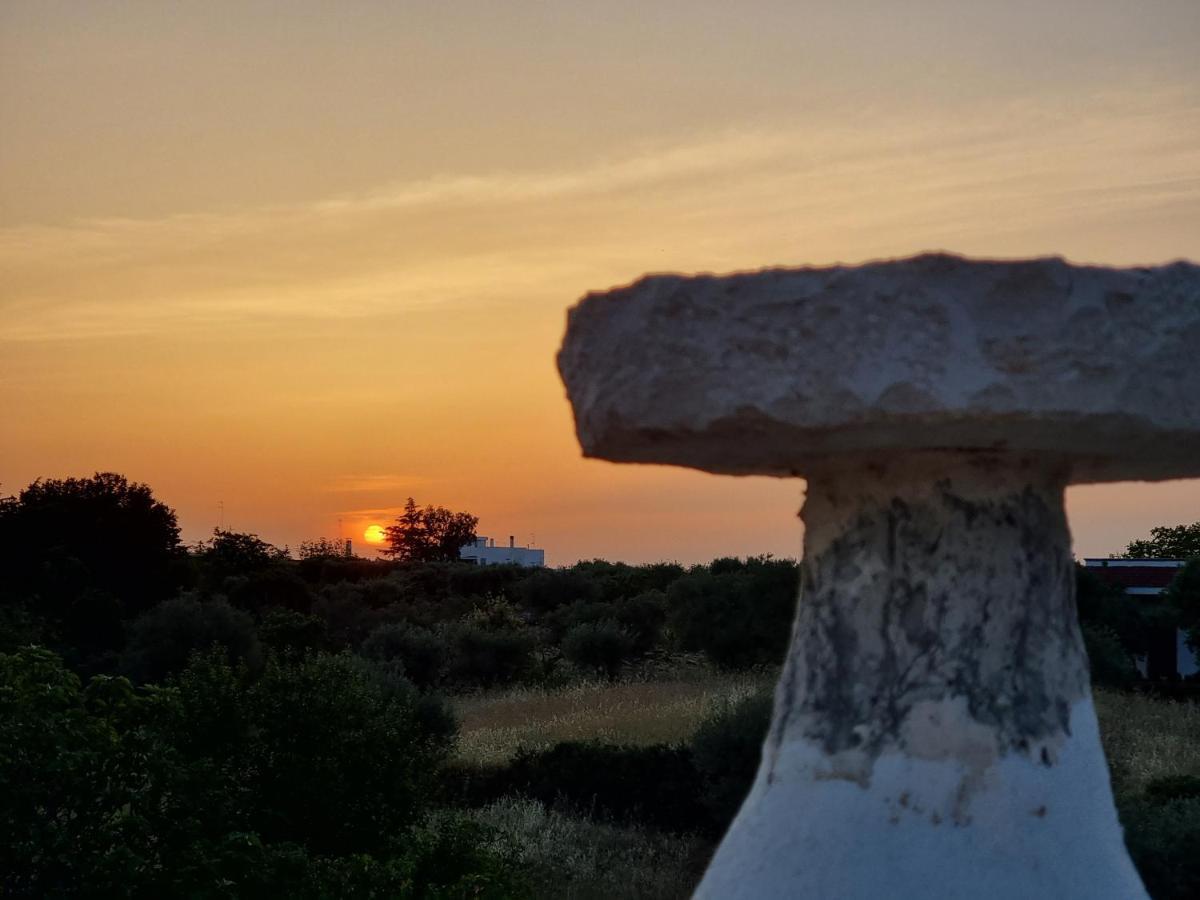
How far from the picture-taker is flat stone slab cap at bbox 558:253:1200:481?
113 inches

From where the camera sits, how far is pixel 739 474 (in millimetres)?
3691

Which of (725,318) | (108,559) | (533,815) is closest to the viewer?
(725,318)

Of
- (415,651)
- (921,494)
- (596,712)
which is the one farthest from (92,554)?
(921,494)


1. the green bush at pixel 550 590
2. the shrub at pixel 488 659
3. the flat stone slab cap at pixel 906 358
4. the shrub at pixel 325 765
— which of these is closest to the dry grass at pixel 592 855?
the shrub at pixel 325 765

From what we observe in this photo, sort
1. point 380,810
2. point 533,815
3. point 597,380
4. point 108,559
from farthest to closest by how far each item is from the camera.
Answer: point 108,559 < point 533,815 < point 380,810 < point 597,380

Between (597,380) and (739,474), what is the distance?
2.16 feet

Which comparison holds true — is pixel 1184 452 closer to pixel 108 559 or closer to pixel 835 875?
pixel 835 875

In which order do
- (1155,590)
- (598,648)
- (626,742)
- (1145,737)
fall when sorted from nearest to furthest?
(626,742), (1145,737), (598,648), (1155,590)

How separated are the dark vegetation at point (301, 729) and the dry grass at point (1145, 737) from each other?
93 centimetres

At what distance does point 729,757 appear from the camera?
1362cm

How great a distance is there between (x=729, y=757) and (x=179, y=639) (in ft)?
43.8

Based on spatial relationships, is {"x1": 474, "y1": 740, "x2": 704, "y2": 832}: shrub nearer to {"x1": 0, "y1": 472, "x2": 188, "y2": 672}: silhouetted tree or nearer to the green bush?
{"x1": 0, "y1": 472, "x2": 188, "y2": 672}: silhouetted tree

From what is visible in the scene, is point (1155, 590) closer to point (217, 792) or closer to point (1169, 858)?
point (1169, 858)

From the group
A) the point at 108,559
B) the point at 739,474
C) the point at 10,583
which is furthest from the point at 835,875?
the point at 108,559
